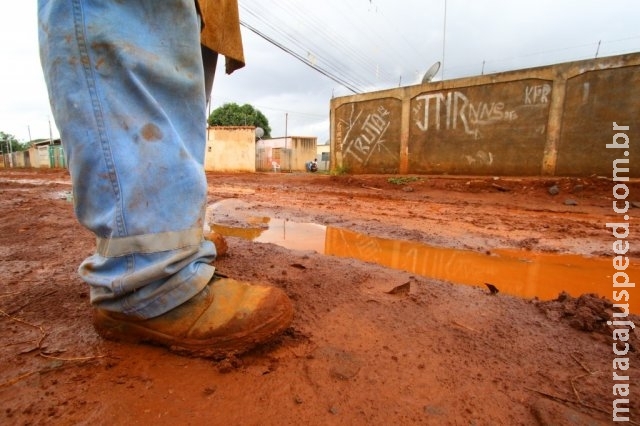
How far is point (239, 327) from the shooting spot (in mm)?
927

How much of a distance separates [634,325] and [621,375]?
368 millimetres

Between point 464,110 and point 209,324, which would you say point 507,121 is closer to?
point 464,110

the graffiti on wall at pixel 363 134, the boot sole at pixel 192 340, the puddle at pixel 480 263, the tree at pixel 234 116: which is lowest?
the puddle at pixel 480 263

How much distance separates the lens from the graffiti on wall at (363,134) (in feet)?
34.6

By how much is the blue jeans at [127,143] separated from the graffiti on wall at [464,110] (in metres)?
8.95

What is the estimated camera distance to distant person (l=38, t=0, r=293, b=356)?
0.84 m

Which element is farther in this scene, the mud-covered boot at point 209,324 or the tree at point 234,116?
the tree at point 234,116

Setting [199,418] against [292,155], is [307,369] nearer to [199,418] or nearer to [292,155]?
[199,418]

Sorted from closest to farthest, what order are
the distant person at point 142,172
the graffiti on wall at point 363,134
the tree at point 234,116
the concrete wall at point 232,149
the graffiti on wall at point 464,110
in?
the distant person at point 142,172, the graffiti on wall at point 464,110, the graffiti on wall at point 363,134, the concrete wall at point 232,149, the tree at point 234,116

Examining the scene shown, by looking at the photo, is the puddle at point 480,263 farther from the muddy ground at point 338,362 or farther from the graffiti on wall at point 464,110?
the graffiti on wall at point 464,110

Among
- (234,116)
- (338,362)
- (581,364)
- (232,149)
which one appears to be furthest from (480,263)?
(234,116)

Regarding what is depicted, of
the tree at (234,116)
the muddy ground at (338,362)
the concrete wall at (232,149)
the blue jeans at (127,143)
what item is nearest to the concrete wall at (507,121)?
the muddy ground at (338,362)

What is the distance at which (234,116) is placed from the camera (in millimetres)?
32000

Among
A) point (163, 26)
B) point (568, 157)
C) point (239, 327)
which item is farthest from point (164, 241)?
point (568, 157)
